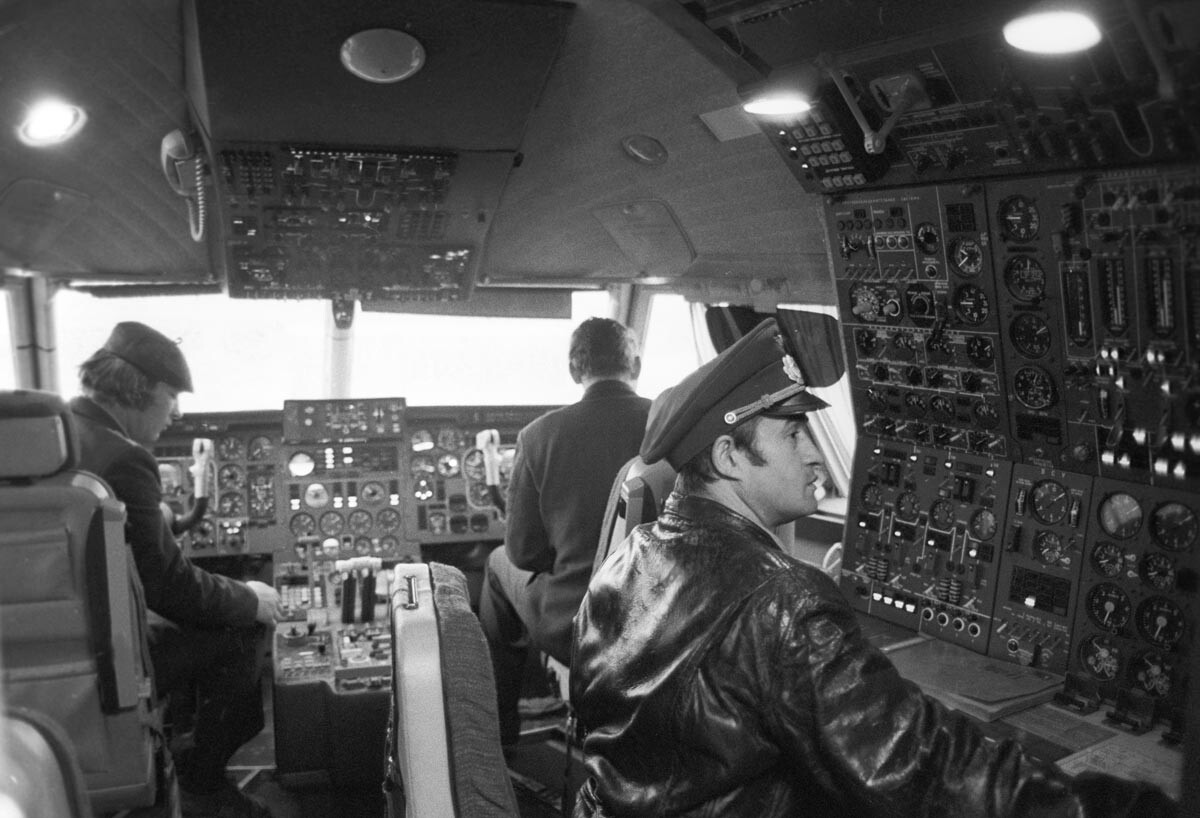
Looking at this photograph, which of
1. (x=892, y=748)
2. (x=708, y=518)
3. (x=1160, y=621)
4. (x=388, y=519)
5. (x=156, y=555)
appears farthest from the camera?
(x=388, y=519)

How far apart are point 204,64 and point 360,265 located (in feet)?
4.63

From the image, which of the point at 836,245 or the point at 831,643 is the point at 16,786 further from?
the point at 836,245

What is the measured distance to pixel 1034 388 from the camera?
7.41 feet

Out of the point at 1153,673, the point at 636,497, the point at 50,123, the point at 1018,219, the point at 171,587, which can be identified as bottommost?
the point at 1153,673

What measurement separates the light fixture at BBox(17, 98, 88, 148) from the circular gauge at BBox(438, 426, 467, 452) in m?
1.82

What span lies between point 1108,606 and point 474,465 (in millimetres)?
2881

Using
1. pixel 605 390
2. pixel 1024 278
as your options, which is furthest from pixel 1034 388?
pixel 605 390

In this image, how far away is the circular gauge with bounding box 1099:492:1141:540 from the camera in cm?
204

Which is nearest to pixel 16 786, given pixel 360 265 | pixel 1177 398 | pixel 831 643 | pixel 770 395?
pixel 831 643

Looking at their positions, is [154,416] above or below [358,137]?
below

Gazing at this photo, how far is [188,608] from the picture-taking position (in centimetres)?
327

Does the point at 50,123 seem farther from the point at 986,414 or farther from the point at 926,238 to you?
the point at 986,414

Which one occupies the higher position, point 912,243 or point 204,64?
point 204,64

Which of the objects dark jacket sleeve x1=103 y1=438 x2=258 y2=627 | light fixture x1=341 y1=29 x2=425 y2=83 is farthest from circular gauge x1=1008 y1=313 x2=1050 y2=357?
dark jacket sleeve x1=103 y1=438 x2=258 y2=627
